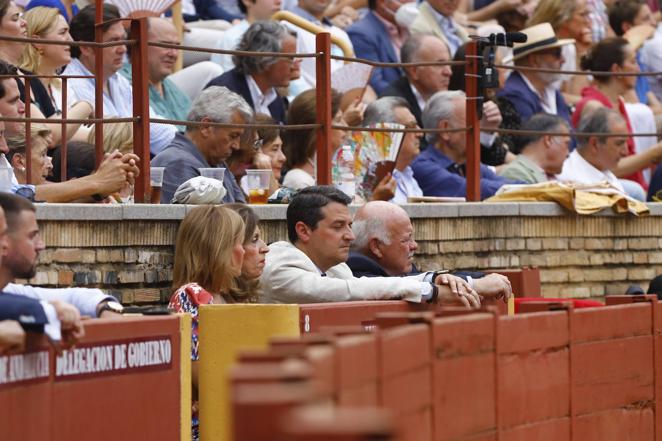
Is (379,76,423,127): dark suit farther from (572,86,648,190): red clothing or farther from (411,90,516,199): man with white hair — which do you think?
(572,86,648,190): red clothing

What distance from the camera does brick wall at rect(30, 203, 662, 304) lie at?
9219 millimetres

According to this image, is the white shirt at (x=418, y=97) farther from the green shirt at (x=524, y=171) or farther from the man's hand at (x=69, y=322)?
the man's hand at (x=69, y=322)

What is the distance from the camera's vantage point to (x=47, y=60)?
1098 centimetres

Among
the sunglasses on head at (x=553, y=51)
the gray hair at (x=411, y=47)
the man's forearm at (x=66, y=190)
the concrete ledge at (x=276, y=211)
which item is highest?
the sunglasses on head at (x=553, y=51)

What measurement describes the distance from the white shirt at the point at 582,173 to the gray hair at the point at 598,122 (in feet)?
0.48

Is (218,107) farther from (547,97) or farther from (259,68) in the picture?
(547,97)

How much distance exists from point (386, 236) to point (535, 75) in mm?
5194

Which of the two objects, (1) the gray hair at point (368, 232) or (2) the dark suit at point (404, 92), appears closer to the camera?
(1) the gray hair at point (368, 232)

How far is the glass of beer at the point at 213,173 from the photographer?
9.96 metres

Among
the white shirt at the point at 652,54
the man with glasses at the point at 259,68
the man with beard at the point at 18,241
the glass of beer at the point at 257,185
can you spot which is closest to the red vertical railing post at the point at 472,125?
the man with glasses at the point at 259,68

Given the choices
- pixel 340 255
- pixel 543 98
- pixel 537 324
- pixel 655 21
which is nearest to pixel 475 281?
pixel 340 255

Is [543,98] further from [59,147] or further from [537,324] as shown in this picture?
[537,324]

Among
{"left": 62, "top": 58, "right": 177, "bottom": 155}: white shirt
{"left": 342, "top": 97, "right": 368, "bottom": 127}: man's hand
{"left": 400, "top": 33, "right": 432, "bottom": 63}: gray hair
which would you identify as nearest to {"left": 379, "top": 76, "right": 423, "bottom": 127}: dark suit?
{"left": 400, "top": 33, "right": 432, "bottom": 63}: gray hair

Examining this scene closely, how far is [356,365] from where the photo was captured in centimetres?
529
